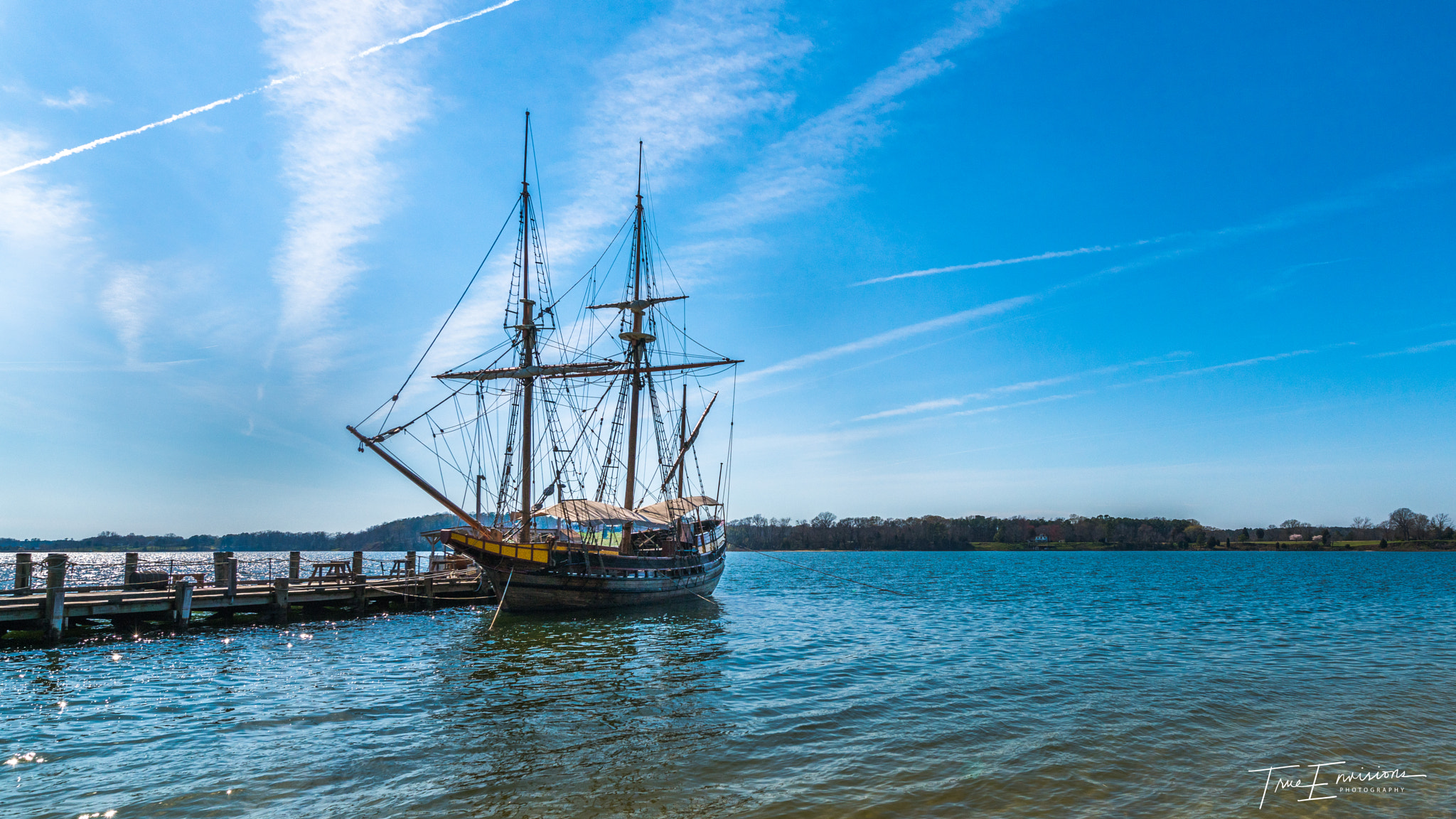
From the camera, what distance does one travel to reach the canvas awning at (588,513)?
37.7 metres

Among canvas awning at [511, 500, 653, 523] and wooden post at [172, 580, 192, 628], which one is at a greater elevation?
canvas awning at [511, 500, 653, 523]

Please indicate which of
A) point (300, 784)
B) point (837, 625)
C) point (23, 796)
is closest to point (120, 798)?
point (23, 796)

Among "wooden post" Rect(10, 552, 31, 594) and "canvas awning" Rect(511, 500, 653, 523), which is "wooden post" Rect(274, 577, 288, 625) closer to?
"wooden post" Rect(10, 552, 31, 594)

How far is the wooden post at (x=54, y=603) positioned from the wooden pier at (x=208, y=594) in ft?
0.08

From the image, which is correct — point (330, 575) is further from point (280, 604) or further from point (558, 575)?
point (558, 575)

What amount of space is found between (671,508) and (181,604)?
24077mm

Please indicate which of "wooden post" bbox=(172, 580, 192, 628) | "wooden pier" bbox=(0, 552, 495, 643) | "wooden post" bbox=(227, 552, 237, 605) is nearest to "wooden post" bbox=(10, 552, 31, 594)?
"wooden pier" bbox=(0, 552, 495, 643)

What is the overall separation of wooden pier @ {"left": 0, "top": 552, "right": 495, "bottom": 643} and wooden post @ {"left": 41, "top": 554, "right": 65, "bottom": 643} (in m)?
0.02

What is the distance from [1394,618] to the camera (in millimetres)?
37656

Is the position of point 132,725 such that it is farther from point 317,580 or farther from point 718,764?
point 317,580

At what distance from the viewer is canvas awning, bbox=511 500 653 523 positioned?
37.7m
